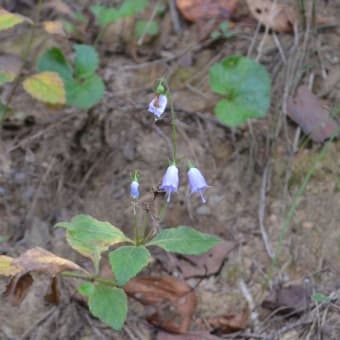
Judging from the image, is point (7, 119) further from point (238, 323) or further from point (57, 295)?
point (238, 323)

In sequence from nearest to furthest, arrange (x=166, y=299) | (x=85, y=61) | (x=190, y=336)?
(x=190, y=336)
(x=166, y=299)
(x=85, y=61)

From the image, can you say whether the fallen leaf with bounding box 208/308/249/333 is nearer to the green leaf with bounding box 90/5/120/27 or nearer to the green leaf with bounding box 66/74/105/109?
the green leaf with bounding box 66/74/105/109

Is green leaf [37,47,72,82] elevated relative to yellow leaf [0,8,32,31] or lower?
lower

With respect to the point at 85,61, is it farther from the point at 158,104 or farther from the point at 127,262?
the point at 127,262

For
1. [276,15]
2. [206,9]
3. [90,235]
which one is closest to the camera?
[90,235]

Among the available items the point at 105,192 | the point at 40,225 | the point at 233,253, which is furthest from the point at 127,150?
the point at 233,253

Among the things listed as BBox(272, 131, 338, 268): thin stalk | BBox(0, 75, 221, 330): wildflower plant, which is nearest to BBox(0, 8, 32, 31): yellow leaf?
BBox(0, 75, 221, 330): wildflower plant

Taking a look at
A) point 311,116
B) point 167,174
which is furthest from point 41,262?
point 311,116

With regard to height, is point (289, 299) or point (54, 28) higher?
point (54, 28)
